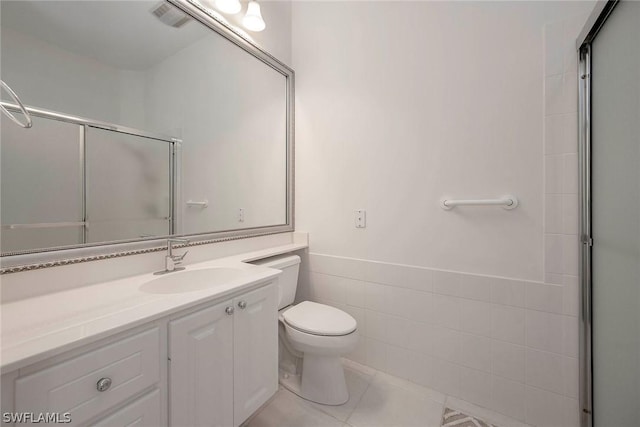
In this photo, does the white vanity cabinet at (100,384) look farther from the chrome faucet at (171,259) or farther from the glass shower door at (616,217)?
the glass shower door at (616,217)

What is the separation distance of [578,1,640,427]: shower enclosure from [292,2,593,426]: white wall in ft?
0.25

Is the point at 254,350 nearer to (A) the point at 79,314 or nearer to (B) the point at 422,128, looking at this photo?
(A) the point at 79,314

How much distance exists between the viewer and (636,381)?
78 cm

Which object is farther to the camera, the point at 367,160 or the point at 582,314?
the point at 367,160

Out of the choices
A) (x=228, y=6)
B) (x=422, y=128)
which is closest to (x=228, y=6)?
(x=228, y=6)

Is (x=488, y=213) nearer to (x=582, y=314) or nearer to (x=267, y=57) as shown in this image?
(x=582, y=314)

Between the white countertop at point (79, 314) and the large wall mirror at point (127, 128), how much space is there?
0.60ft

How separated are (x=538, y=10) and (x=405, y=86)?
0.64 m

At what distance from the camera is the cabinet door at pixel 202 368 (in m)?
0.85

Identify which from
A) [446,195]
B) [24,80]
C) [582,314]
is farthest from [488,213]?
[24,80]

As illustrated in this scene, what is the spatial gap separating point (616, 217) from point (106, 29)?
6.85 ft

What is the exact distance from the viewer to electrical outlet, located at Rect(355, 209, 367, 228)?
5.65ft

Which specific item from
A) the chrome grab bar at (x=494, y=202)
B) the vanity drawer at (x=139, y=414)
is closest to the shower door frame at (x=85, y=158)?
the vanity drawer at (x=139, y=414)

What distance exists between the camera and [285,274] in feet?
5.54
